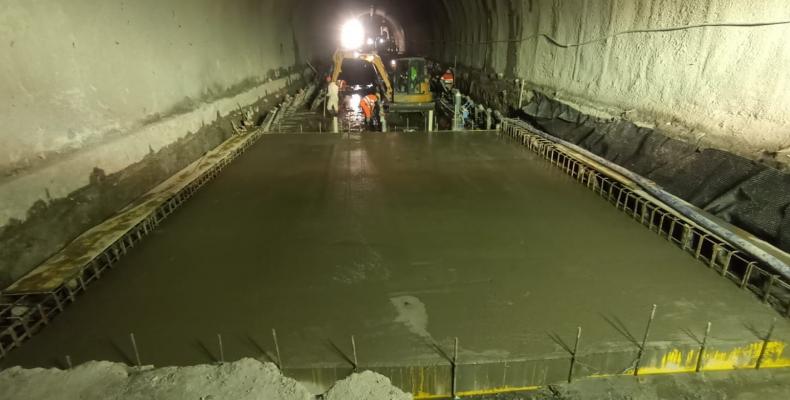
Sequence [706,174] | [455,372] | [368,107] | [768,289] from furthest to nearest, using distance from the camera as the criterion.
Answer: [368,107] < [706,174] < [768,289] < [455,372]

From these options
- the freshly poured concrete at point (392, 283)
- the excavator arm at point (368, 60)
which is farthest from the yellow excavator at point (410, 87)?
the freshly poured concrete at point (392, 283)

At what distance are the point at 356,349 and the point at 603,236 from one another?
308 cm

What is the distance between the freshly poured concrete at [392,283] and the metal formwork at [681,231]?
141mm

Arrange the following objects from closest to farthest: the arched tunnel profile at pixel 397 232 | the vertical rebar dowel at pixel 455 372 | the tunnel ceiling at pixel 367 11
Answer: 1. the vertical rebar dowel at pixel 455 372
2. the arched tunnel profile at pixel 397 232
3. the tunnel ceiling at pixel 367 11

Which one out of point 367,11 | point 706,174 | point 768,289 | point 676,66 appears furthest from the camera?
point 367,11

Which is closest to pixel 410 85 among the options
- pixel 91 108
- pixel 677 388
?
pixel 91 108

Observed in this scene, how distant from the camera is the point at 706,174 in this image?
484cm

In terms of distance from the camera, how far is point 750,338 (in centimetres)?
309

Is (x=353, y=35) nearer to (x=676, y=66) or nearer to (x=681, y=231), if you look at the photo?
(x=676, y=66)

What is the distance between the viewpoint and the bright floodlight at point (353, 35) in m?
33.8

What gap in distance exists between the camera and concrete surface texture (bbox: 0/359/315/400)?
86.2 inches

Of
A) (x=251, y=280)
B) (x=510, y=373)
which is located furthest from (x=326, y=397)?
(x=251, y=280)

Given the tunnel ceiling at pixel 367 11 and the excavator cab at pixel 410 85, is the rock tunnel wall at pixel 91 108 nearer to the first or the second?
the excavator cab at pixel 410 85

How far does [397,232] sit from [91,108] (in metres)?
4.04
